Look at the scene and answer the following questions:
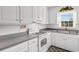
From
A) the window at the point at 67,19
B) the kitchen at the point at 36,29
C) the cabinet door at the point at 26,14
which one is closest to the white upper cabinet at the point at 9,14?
the kitchen at the point at 36,29

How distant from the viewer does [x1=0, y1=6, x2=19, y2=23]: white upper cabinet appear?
1637 mm

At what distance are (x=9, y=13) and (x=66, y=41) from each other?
2452mm

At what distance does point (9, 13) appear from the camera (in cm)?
177

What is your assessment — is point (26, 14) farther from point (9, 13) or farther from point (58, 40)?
point (58, 40)

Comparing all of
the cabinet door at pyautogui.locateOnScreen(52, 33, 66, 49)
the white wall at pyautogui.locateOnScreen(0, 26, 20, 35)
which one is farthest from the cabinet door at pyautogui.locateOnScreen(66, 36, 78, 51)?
the white wall at pyautogui.locateOnScreen(0, 26, 20, 35)

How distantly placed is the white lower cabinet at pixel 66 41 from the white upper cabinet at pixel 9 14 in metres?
2.13

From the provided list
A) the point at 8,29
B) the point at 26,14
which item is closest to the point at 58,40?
the point at 26,14

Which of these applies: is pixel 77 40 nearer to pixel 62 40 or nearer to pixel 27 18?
pixel 62 40

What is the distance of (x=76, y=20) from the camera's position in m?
3.93

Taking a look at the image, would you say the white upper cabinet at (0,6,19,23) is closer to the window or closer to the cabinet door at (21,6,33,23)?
the cabinet door at (21,6,33,23)

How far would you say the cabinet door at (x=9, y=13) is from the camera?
1.65 metres

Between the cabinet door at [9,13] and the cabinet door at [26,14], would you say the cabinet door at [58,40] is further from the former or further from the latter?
the cabinet door at [9,13]

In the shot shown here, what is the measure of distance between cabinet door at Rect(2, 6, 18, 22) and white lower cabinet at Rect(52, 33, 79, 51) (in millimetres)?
2163
